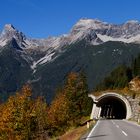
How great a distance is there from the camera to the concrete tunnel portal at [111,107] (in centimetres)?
9744

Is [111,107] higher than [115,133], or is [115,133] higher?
[111,107]

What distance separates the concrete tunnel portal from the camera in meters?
97.4

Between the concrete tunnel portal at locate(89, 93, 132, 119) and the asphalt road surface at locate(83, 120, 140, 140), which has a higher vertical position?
the concrete tunnel portal at locate(89, 93, 132, 119)

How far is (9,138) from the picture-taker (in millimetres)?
49312

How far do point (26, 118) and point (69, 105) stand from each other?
2010 cm

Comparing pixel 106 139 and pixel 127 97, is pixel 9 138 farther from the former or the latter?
pixel 127 97

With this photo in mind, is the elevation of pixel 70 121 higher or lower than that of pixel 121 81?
lower

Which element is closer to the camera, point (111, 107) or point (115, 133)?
point (115, 133)

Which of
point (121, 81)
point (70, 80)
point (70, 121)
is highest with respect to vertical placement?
point (121, 81)

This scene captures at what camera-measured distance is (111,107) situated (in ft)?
429

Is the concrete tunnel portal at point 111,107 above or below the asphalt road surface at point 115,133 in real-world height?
above

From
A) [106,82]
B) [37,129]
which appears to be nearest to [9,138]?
[37,129]

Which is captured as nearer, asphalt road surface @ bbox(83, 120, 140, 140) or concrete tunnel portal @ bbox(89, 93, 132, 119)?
asphalt road surface @ bbox(83, 120, 140, 140)

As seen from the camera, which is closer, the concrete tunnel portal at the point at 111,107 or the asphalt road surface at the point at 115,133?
the asphalt road surface at the point at 115,133
